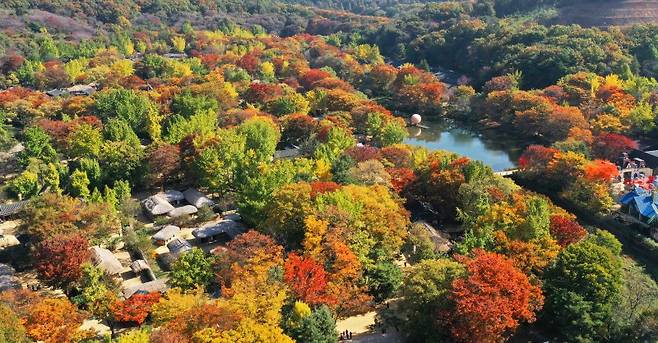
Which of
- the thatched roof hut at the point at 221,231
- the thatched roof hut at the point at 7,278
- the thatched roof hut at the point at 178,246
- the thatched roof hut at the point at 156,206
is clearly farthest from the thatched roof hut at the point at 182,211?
the thatched roof hut at the point at 7,278

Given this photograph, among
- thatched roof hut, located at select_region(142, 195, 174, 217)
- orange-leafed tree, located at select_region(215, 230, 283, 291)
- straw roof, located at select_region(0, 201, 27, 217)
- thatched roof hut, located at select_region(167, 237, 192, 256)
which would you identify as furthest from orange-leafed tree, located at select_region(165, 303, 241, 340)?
straw roof, located at select_region(0, 201, 27, 217)

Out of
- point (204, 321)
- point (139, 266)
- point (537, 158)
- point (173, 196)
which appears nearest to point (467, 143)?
point (537, 158)

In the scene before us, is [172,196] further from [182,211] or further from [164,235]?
[164,235]

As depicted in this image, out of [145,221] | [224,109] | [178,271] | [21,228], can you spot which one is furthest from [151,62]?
[178,271]

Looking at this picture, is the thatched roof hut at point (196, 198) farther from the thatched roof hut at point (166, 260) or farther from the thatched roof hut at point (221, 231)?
the thatched roof hut at point (166, 260)

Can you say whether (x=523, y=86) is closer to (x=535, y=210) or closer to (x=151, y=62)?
(x=535, y=210)

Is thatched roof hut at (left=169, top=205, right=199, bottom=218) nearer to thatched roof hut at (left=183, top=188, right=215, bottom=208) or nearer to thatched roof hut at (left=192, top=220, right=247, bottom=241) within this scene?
thatched roof hut at (left=183, top=188, right=215, bottom=208)

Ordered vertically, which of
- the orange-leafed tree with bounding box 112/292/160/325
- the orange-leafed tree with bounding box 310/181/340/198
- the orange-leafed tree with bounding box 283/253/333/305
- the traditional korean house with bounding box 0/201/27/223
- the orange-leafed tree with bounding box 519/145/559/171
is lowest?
the orange-leafed tree with bounding box 519/145/559/171
